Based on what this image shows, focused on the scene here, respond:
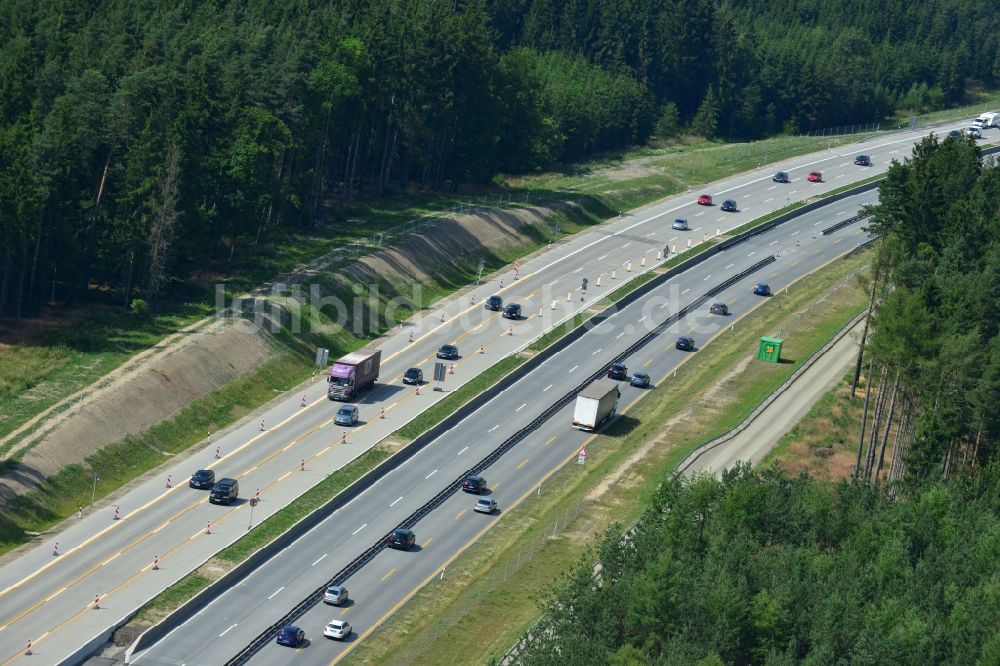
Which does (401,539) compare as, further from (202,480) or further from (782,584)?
(782,584)

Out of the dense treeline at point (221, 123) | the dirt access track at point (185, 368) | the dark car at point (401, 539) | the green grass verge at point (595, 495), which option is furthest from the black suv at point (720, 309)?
the dark car at point (401, 539)

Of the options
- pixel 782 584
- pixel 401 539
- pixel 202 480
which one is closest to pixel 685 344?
pixel 401 539

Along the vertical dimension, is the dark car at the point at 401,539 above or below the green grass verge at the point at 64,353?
below

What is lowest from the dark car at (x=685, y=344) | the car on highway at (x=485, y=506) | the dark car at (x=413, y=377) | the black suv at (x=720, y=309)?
the car on highway at (x=485, y=506)

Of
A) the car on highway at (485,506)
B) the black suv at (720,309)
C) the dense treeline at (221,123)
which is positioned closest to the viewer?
the car on highway at (485,506)

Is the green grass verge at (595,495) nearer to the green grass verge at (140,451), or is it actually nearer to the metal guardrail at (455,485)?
the metal guardrail at (455,485)

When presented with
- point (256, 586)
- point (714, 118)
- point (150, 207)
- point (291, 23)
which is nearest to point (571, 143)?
point (714, 118)
